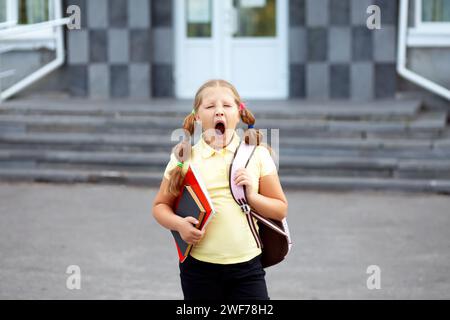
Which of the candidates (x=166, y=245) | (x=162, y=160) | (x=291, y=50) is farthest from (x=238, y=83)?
(x=166, y=245)

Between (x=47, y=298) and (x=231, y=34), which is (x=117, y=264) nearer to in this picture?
(x=47, y=298)

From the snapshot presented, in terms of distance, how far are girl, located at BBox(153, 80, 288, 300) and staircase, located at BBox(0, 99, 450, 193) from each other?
5724mm

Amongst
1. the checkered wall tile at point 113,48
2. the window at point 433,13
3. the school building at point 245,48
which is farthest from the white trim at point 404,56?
the checkered wall tile at point 113,48

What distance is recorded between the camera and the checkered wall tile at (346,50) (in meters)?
11.8

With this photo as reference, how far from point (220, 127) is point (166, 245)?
12.3 feet

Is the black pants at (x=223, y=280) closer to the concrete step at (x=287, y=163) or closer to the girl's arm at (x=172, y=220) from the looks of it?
the girl's arm at (x=172, y=220)

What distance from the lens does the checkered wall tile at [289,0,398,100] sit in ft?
38.8

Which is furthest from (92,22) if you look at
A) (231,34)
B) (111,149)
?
(111,149)

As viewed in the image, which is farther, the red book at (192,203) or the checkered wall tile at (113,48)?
the checkered wall tile at (113,48)

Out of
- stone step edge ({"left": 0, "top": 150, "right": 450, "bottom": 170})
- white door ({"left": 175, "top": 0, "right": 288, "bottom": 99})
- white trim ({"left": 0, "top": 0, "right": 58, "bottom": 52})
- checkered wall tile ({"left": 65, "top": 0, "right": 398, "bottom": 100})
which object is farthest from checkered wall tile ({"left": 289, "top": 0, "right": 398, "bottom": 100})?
white trim ({"left": 0, "top": 0, "right": 58, "bottom": 52})

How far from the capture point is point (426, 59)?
467 inches

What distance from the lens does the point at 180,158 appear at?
3.68m

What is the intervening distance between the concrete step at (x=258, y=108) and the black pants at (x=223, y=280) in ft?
22.1

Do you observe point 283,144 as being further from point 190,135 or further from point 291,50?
point 190,135
